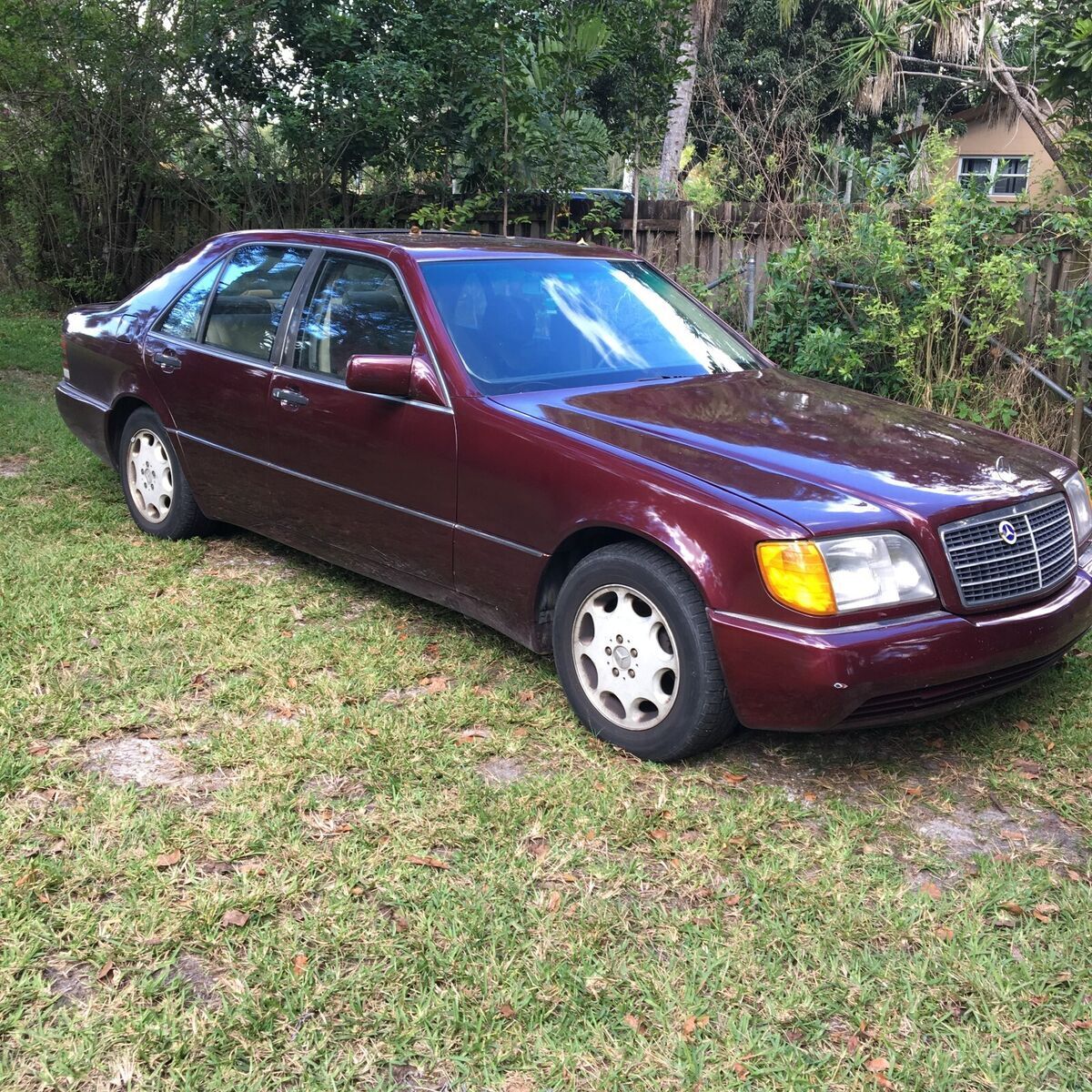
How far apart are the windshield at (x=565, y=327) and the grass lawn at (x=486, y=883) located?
1.16 m

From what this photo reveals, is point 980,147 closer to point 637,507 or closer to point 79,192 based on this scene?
point 79,192

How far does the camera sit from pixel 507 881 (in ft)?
9.95

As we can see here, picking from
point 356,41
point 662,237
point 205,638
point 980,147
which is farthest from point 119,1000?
point 980,147

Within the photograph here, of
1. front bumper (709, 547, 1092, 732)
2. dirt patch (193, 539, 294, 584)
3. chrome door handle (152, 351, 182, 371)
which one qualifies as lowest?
dirt patch (193, 539, 294, 584)

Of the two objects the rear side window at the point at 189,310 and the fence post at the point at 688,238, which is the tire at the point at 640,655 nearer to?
the rear side window at the point at 189,310

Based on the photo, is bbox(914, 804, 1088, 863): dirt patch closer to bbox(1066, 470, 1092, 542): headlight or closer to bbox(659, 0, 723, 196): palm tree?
bbox(1066, 470, 1092, 542): headlight

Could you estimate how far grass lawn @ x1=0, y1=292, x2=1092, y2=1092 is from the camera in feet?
8.06

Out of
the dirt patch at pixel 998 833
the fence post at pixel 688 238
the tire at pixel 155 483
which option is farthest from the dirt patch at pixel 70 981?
the fence post at pixel 688 238

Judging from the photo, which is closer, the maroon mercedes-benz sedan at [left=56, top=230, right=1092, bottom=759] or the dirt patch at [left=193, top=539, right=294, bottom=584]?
the maroon mercedes-benz sedan at [left=56, top=230, right=1092, bottom=759]

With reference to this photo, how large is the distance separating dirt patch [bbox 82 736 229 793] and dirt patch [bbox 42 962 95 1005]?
2.72ft

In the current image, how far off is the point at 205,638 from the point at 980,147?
1026 inches

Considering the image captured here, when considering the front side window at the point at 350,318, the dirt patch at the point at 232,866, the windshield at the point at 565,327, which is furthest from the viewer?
Result: the front side window at the point at 350,318

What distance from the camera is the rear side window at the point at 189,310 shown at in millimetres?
5430

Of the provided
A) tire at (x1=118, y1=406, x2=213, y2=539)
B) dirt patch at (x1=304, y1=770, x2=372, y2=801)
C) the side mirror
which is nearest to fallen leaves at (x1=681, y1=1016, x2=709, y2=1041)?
dirt patch at (x1=304, y1=770, x2=372, y2=801)
